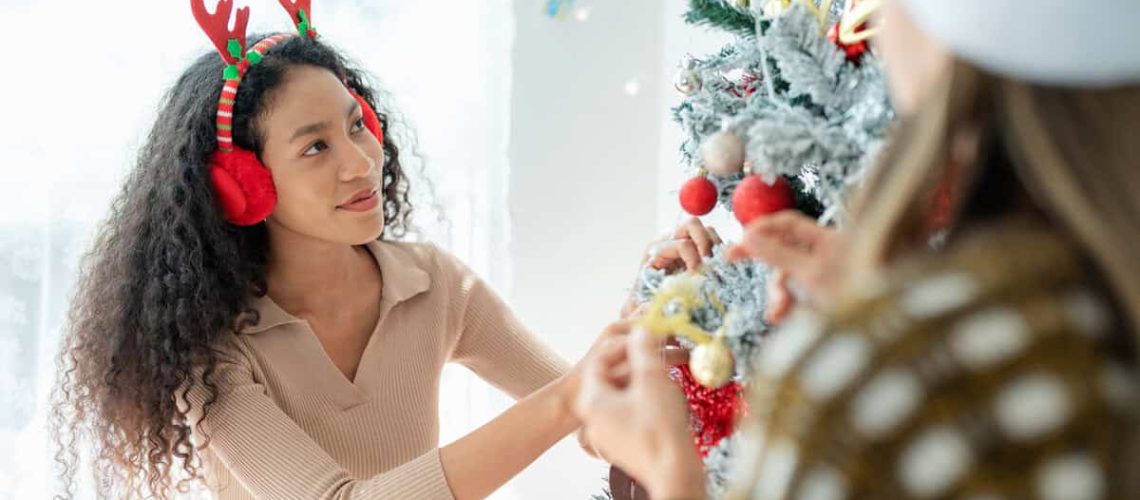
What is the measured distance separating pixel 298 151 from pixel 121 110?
1.92 feet

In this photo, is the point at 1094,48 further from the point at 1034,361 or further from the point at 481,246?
the point at 481,246

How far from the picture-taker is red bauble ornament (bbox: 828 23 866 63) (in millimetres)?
920

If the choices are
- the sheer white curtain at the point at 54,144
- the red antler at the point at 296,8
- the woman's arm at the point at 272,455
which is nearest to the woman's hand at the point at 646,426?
the woman's arm at the point at 272,455

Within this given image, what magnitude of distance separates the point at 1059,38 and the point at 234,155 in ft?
4.03

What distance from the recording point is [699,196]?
1037 mm

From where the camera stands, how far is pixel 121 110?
6.47 ft

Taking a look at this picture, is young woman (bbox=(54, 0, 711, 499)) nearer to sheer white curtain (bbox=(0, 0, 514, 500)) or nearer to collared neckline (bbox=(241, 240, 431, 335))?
collared neckline (bbox=(241, 240, 431, 335))

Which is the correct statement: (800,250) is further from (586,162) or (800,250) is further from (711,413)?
(586,162)

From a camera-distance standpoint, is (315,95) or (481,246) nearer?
(315,95)

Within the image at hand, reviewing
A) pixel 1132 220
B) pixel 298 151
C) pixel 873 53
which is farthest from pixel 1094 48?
pixel 298 151

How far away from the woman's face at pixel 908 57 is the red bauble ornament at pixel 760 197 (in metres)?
0.25

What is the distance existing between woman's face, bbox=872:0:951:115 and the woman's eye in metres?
1.05

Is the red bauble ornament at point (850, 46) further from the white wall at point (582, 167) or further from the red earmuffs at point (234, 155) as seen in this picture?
the white wall at point (582, 167)

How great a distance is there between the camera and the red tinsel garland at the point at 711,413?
1.07 meters
